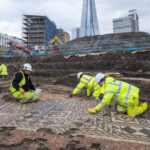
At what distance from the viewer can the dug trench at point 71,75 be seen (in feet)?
7.41

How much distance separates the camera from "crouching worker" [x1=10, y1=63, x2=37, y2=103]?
4.62 metres

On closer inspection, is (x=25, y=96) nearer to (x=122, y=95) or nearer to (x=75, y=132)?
(x=75, y=132)

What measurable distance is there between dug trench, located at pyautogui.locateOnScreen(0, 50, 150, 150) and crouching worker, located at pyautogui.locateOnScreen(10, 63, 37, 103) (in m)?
0.71

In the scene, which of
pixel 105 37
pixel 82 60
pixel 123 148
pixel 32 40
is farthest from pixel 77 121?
pixel 32 40

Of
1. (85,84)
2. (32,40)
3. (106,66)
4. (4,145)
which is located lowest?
(4,145)

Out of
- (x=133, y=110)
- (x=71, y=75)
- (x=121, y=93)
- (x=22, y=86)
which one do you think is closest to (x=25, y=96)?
(x=22, y=86)

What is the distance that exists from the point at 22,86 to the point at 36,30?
48.6 meters

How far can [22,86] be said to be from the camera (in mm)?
4844

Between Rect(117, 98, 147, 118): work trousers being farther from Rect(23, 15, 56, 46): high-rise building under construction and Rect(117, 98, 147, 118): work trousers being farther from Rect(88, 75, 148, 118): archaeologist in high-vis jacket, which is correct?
Rect(23, 15, 56, 46): high-rise building under construction

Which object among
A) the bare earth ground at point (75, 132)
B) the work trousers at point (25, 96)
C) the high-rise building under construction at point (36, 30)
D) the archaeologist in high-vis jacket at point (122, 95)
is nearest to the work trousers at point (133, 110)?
the archaeologist in high-vis jacket at point (122, 95)

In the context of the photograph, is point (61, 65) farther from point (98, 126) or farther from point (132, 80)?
point (98, 126)

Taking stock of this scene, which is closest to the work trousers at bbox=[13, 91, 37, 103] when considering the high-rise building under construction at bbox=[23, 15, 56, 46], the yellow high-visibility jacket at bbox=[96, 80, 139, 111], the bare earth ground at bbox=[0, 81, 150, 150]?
the bare earth ground at bbox=[0, 81, 150, 150]

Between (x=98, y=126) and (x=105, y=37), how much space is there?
20502 mm

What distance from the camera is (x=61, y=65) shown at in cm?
1346
